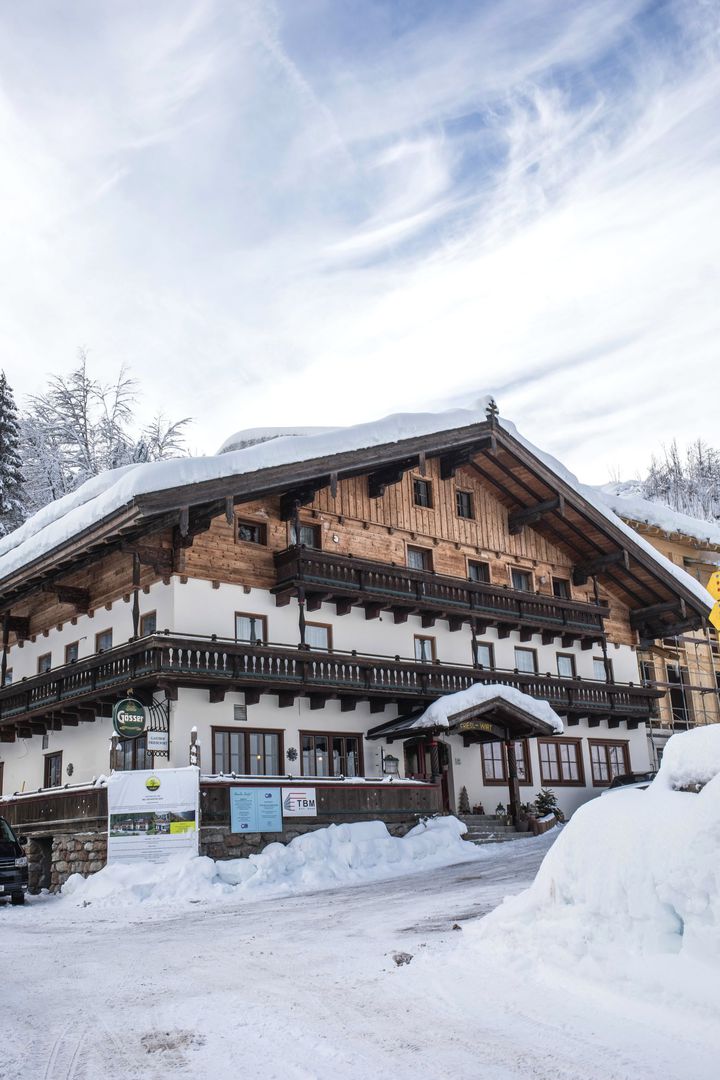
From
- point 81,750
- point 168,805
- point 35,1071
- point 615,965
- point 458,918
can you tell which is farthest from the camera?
point 81,750

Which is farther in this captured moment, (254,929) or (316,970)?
(254,929)

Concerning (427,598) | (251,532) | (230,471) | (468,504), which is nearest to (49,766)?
(251,532)

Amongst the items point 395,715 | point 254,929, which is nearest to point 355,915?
point 254,929

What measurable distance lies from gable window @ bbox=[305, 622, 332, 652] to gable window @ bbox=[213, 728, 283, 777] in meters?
2.89

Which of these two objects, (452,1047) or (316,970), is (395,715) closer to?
(316,970)

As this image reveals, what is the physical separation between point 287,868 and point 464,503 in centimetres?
1685

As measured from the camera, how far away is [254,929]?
45.7 ft

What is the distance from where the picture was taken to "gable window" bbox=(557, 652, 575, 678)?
36.0 meters

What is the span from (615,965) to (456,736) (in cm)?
2297

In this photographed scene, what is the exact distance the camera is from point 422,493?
33.2 meters

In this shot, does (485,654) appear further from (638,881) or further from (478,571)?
(638,881)

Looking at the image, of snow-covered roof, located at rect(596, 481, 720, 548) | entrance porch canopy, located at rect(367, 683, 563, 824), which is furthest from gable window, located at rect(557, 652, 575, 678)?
snow-covered roof, located at rect(596, 481, 720, 548)

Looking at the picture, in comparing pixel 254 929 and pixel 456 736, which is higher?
pixel 456 736

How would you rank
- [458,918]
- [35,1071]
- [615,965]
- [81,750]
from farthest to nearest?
[81,750] < [458,918] < [615,965] < [35,1071]
